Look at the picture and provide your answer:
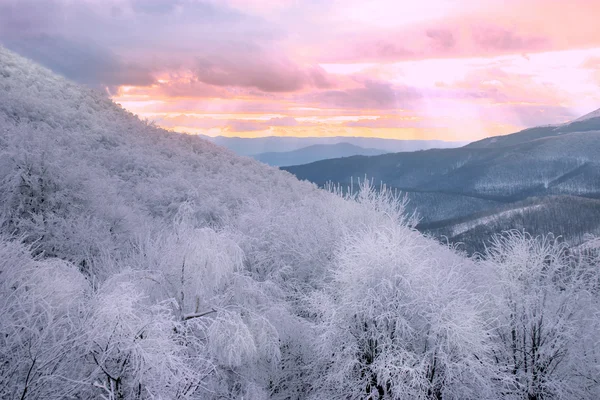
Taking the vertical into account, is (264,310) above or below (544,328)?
above

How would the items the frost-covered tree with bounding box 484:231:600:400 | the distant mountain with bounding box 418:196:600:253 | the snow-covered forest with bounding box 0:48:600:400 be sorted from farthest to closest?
1. the distant mountain with bounding box 418:196:600:253
2. the frost-covered tree with bounding box 484:231:600:400
3. the snow-covered forest with bounding box 0:48:600:400

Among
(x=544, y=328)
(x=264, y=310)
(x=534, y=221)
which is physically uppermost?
(x=264, y=310)

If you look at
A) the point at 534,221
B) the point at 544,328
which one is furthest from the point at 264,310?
the point at 534,221

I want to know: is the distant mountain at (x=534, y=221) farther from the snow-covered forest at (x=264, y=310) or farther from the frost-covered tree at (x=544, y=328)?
the snow-covered forest at (x=264, y=310)

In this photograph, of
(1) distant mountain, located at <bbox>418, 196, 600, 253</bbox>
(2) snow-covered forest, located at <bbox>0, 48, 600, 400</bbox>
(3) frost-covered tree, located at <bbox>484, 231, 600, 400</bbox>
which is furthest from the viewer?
(1) distant mountain, located at <bbox>418, 196, 600, 253</bbox>

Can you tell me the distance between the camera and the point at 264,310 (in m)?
18.5

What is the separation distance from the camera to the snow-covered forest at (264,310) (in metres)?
10.8

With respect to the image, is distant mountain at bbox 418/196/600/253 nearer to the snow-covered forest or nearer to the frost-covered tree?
the frost-covered tree

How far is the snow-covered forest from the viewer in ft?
35.3

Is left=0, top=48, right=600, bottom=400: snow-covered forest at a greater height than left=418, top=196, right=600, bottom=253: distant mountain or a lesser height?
greater

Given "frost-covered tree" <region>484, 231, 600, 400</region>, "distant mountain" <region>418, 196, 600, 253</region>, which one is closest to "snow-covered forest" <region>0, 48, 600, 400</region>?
"frost-covered tree" <region>484, 231, 600, 400</region>

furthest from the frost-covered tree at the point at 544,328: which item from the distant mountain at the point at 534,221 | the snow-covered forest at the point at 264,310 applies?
the distant mountain at the point at 534,221

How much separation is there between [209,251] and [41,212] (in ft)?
37.3

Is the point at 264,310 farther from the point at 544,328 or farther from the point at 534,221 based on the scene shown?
the point at 534,221
